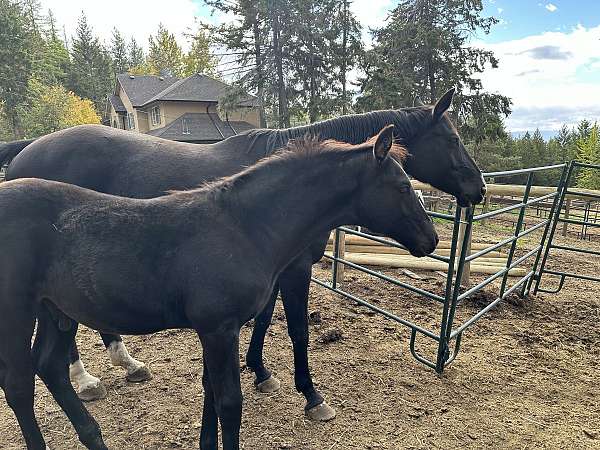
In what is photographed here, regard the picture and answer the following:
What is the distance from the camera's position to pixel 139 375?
128 inches

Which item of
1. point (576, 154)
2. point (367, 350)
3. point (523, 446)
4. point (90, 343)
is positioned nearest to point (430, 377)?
point (367, 350)

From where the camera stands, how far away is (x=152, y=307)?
1969mm

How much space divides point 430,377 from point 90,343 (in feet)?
10.5

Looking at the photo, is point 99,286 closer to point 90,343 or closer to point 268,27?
point 90,343

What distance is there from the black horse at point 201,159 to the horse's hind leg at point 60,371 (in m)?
0.66

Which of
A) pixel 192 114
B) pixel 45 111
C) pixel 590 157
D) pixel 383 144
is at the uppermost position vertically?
pixel 45 111

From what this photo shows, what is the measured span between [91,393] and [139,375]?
358mm

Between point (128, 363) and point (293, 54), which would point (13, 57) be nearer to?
point (293, 54)

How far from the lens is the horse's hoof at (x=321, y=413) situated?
2.82 meters

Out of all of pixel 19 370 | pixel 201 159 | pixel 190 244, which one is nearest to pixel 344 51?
pixel 201 159

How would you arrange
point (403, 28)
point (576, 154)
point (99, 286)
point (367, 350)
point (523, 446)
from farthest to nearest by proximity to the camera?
point (576, 154) → point (403, 28) → point (367, 350) → point (523, 446) → point (99, 286)

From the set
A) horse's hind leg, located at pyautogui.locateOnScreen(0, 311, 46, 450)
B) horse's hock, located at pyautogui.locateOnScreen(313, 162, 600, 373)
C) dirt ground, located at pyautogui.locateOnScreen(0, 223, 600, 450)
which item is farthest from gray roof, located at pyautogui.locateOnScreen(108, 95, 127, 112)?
horse's hind leg, located at pyautogui.locateOnScreen(0, 311, 46, 450)

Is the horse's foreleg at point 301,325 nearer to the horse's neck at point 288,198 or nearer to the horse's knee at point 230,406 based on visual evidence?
the horse's neck at point 288,198

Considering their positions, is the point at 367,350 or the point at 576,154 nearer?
the point at 367,350
